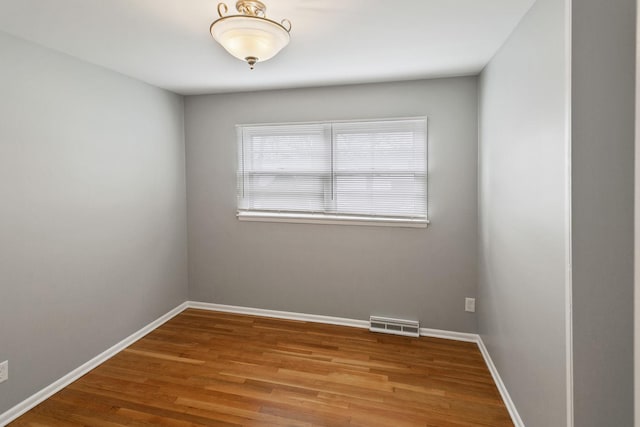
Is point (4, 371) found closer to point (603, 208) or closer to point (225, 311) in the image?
point (225, 311)

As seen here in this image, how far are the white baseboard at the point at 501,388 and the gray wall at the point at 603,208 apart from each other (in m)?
1.13

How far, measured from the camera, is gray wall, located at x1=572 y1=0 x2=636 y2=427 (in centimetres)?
98

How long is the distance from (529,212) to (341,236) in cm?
189

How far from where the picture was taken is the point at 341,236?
3.54 m

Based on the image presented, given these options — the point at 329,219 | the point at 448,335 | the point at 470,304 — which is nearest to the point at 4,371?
the point at 329,219

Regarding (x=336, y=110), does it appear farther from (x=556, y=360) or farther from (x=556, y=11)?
(x=556, y=360)

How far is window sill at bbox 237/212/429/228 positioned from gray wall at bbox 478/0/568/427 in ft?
2.37

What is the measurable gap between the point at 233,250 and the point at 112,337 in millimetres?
1358

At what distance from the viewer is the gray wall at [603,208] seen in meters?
0.98

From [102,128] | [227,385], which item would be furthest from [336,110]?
[227,385]

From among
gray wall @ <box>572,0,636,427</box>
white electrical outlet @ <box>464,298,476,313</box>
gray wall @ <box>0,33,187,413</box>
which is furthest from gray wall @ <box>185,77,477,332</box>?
gray wall @ <box>572,0,636,427</box>

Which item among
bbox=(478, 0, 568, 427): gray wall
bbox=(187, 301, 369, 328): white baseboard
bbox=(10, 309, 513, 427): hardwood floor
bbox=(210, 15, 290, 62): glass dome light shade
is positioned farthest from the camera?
bbox=(187, 301, 369, 328): white baseboard

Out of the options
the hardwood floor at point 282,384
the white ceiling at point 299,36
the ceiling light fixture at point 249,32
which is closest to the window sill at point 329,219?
the hardwood floor at point 282,384

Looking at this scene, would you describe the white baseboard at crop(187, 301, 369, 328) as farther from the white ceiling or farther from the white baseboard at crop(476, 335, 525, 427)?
the white ceiling
